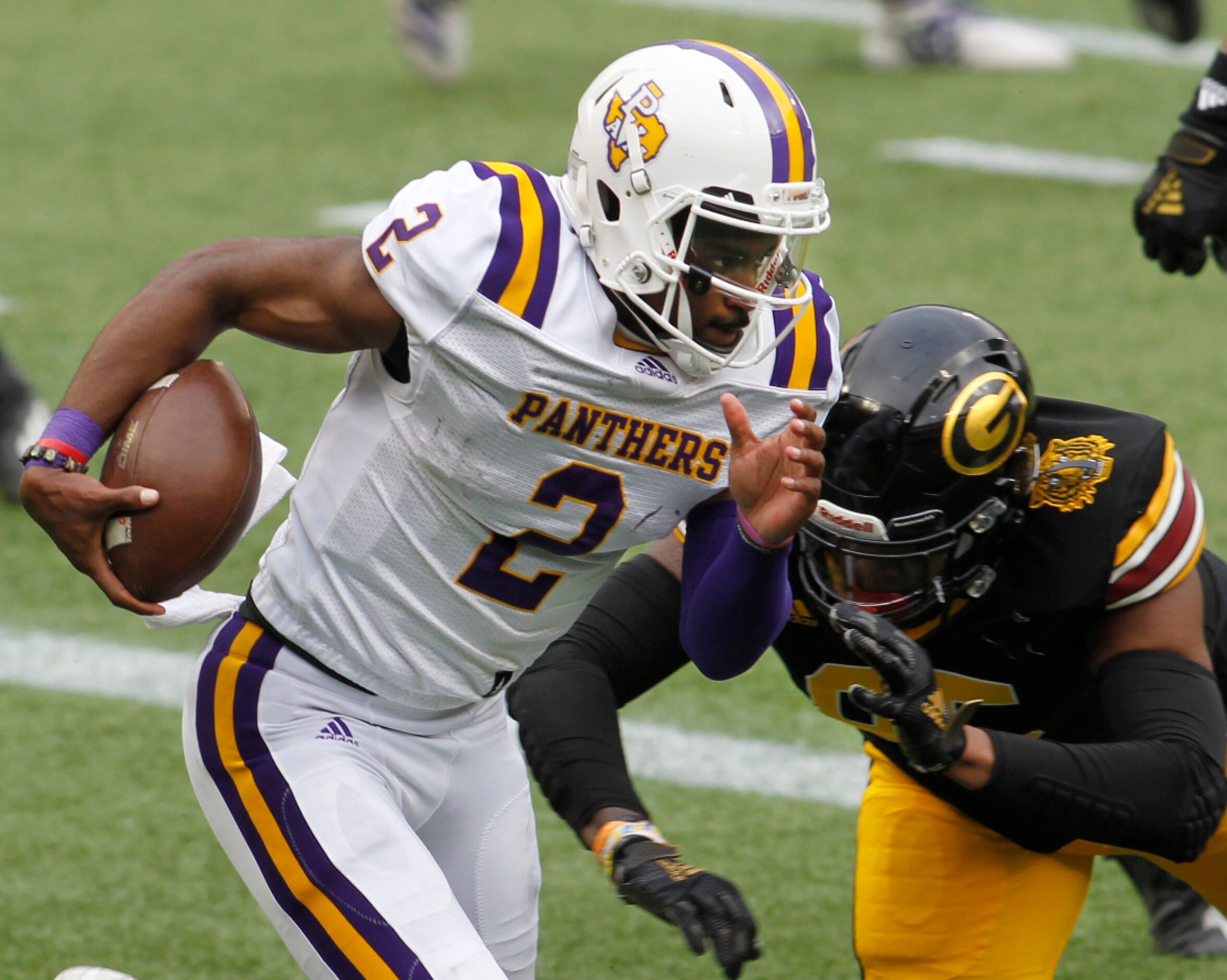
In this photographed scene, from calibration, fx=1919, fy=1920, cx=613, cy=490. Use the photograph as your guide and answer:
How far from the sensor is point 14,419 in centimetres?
538

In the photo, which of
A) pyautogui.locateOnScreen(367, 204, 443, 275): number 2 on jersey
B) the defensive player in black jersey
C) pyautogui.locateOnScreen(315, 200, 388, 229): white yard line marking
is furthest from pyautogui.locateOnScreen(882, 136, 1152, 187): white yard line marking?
pyautogui.locateOnScreen(367, 204, 443, 275): number 2 on jersey

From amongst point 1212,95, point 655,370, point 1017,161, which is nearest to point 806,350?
point 655,370

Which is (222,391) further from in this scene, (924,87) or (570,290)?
(924,87)

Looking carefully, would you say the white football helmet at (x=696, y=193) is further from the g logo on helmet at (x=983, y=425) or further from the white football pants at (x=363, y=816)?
the white football pants at (x=363, y=816)

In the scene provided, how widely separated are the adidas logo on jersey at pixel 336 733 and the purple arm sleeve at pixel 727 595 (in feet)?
1.66

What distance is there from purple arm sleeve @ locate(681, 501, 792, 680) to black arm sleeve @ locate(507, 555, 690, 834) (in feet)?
0.72

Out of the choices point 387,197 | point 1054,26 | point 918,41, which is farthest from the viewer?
point 1054,26

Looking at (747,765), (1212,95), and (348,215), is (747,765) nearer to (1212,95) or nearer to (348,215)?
(1212,95)

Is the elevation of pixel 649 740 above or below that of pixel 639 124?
below

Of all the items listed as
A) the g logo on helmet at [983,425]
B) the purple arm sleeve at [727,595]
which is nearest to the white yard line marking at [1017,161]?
the g logo on helmet at [983,425]

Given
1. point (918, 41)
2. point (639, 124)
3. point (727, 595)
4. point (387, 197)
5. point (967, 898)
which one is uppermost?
point (639, 124)

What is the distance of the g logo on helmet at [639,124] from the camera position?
2648 millimetres

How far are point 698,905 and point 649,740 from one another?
A: 1846 mm

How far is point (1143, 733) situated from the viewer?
2.73 meters
